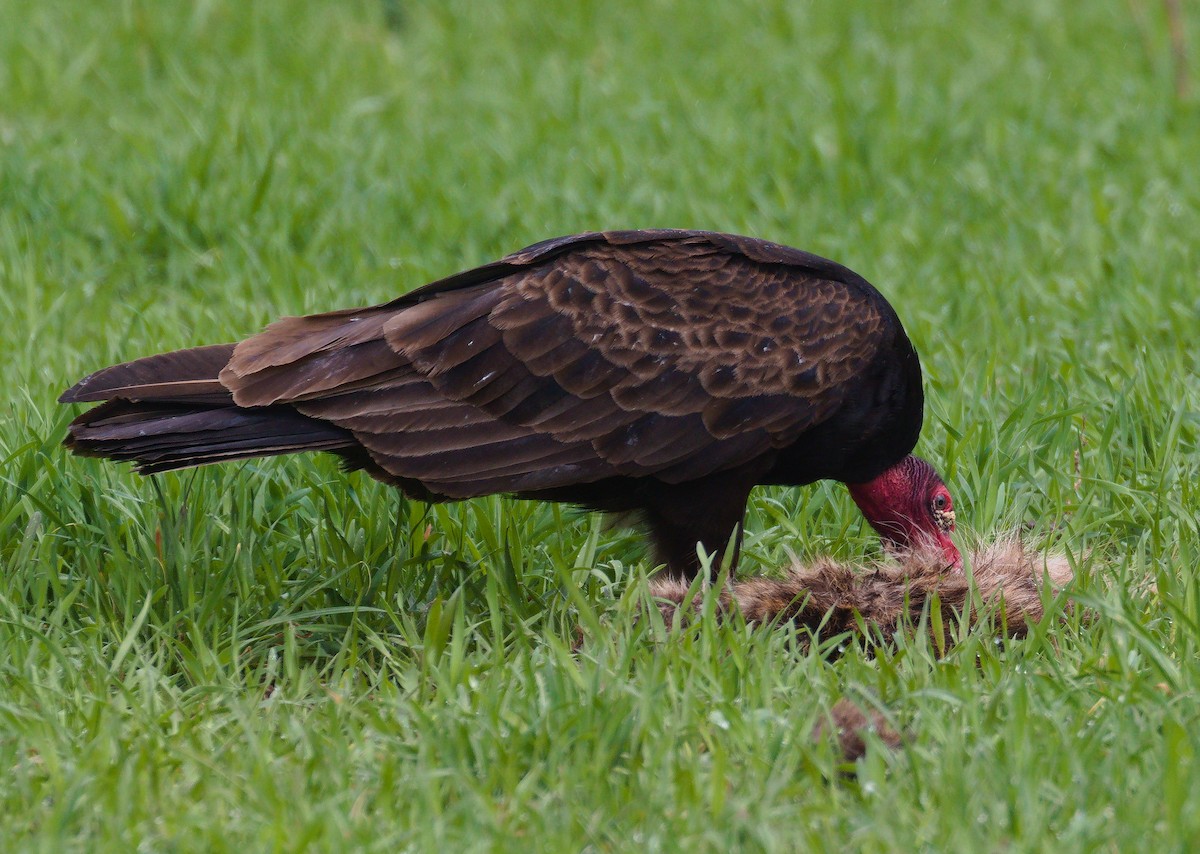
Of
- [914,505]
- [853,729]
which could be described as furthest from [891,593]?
[853,729]

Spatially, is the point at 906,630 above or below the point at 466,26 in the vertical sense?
below

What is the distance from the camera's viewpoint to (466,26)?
27.6 ft

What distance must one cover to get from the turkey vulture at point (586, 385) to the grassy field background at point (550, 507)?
261mm

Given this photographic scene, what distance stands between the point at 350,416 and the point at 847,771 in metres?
1.38

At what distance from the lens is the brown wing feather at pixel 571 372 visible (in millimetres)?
3691

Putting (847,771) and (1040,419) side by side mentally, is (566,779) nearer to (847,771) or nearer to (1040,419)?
(847,771)

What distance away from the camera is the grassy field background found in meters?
2.82

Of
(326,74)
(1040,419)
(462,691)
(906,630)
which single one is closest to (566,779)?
(462,691)

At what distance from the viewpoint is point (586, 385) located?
12.4 feet

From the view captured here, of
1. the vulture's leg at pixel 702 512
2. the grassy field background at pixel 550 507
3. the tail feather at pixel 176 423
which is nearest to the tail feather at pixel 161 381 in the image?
the tail feather at pixel 176 423

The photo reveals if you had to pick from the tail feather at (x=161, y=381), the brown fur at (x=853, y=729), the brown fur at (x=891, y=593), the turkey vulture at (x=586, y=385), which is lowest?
the brown fur at (x=891, y=593)

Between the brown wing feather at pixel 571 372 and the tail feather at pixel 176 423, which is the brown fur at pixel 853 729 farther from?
the tail feather at pixel 176 423

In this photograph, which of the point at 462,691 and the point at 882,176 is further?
the point at 882,176

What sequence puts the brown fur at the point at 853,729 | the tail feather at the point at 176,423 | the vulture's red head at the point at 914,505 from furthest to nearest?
1. the vulture's red head at the point at 914,505
2. the tail feather at the point at 176,423
3. the brown fur at the point at 853,729
